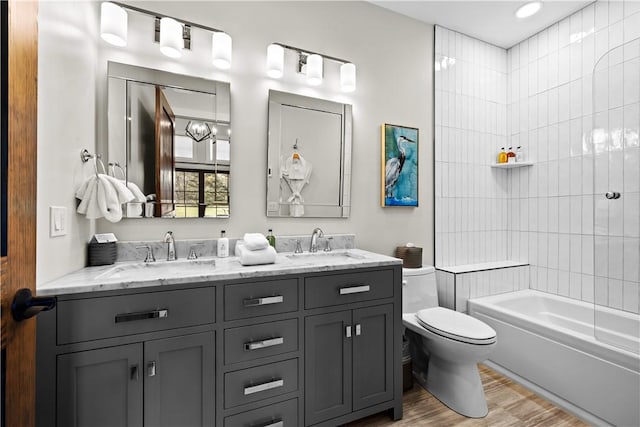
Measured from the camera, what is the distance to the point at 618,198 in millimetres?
1724

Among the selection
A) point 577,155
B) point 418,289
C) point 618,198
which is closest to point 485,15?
point 577,155

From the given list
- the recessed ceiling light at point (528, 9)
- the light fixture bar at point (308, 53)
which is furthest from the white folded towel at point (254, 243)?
the recessed ceiling light at point (528, 9)

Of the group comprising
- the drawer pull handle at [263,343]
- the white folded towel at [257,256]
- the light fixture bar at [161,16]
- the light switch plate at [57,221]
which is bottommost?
the drawer pull handle at [263,343]

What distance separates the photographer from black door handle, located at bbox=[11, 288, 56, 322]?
0.61 m

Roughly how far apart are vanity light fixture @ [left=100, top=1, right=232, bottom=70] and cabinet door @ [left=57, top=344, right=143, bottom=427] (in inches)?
58.7

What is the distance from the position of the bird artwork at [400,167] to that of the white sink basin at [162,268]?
1.39m

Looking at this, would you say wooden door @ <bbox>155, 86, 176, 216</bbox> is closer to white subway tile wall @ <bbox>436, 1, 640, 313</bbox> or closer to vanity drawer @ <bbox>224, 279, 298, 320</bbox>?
vanity drawer @ <bbox>224, 279, 298, 320</bbox>

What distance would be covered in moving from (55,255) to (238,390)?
93 centimetres

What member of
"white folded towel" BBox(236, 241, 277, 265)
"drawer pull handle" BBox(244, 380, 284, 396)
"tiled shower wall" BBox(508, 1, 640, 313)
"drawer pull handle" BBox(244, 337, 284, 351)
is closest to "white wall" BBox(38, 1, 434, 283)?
"white folded towel" BBox(236, 241, 277, 265)

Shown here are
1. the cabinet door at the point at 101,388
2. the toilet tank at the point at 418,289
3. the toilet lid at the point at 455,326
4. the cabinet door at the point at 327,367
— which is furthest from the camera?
the toilet tank at the point at 418,289

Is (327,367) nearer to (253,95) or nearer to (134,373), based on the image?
(134,373)

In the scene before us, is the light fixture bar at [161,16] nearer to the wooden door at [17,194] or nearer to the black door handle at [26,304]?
the wooden door at [17,194]

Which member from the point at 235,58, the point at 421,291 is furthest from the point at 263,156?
the point at 421,291

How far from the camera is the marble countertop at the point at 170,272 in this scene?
1.12 metres
